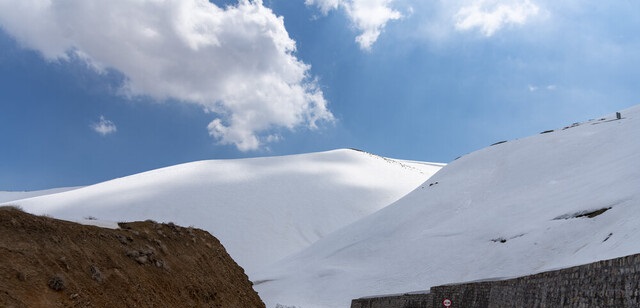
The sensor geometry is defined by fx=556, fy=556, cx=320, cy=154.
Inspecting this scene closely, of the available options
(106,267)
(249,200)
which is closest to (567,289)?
(106,267)

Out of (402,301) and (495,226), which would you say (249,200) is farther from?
(402,301)

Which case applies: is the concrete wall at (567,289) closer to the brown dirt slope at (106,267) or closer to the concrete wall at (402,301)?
the concrete wall at (402,301)

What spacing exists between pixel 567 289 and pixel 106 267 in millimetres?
9287

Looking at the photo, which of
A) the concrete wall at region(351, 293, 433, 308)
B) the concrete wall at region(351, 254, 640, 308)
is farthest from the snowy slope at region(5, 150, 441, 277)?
the concrete wall at region(351, 254, 640, 308)

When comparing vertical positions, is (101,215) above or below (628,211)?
above

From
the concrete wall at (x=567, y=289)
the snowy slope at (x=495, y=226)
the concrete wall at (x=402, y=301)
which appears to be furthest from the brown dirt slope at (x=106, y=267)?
the snowy slope at (x=495, y=226)

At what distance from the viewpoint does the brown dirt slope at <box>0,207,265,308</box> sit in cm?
946

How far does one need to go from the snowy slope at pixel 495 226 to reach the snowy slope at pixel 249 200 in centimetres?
1244

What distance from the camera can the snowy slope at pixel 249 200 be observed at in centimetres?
5856

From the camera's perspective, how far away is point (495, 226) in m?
33.0

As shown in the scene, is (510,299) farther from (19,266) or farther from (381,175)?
(381,175)

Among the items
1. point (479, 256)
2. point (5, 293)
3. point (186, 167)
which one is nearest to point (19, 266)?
point (5, 293)

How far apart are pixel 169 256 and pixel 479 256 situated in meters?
20.5

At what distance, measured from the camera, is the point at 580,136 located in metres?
44.6
